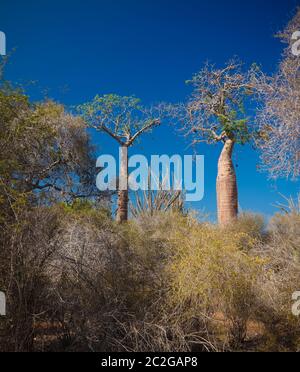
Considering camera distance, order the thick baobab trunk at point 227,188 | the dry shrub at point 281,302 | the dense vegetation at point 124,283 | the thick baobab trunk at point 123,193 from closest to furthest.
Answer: the dense vegetation at point 124,283 < the dry shrub at point 281,302 < the thick baobab trunk at point 227,188 < the thick baobab trunk at point 123,193

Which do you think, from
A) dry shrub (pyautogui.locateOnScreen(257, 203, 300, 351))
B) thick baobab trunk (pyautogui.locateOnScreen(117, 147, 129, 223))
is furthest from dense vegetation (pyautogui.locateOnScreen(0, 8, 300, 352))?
thick baobab trunk (pyautogui.locateOnScreen(117, 147, 129, 223))

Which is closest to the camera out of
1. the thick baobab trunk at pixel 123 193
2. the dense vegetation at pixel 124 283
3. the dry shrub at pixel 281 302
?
the dense vegetation at pixel 124 283

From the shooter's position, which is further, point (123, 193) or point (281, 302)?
point (123, 193)

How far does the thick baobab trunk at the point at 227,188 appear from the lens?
11117 mm

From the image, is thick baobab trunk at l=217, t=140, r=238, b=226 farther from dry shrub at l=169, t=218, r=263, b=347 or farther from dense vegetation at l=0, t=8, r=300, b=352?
dry shrub at l=169, t=218, r=263, b=347

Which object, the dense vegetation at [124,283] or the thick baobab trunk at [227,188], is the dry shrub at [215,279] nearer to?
the dense vegetation at [124,283]

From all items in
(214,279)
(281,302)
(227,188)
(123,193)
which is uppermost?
(123,193)

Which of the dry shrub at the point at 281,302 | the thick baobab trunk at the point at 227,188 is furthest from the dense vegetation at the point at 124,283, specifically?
the thick baobab trunk at the point at 227,188

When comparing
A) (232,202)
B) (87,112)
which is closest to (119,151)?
(87,112)

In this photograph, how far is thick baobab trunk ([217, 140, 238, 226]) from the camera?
1112cm

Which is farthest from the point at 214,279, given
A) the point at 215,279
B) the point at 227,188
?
the point at 227,188

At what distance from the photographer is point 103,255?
225 inches

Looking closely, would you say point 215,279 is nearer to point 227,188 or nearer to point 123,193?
point 227,188

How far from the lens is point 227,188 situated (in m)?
11.3
